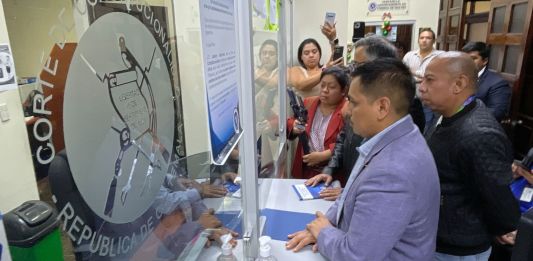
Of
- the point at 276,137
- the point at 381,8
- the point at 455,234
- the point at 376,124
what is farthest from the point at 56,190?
the point at 381,8

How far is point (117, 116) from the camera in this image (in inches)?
24.4

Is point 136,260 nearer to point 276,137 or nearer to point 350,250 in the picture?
point 350,250

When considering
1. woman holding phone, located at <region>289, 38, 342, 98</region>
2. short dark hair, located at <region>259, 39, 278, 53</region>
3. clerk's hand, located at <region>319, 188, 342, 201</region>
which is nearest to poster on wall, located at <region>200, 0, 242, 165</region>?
short dark hair, located at <region>259, 39, 278, 53</region>

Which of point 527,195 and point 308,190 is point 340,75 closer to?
point 308,190

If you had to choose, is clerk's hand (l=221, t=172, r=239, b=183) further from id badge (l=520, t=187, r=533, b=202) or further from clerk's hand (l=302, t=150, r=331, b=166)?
id badge (l=520, t=187, r=533, b=202)

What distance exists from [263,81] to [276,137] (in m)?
0.56

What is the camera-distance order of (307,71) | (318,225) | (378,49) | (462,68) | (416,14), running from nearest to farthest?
(318,225) → (462,68) → (378,49) → (307,71) → (416,14)

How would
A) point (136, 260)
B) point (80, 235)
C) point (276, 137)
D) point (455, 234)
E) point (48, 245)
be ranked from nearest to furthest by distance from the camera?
point (48, 245), point (80, 235), point (136, 260), point (455, 234), point (276, 137)

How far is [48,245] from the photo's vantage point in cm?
47

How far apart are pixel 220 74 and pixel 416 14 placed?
608 centimetres

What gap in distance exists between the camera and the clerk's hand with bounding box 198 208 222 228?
3.42 ft

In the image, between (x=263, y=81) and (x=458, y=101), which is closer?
(x=458, y=101)

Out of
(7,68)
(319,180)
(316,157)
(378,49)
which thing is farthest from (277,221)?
(378,49)

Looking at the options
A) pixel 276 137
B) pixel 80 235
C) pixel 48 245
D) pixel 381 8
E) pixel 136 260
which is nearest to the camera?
pixel 48 245
